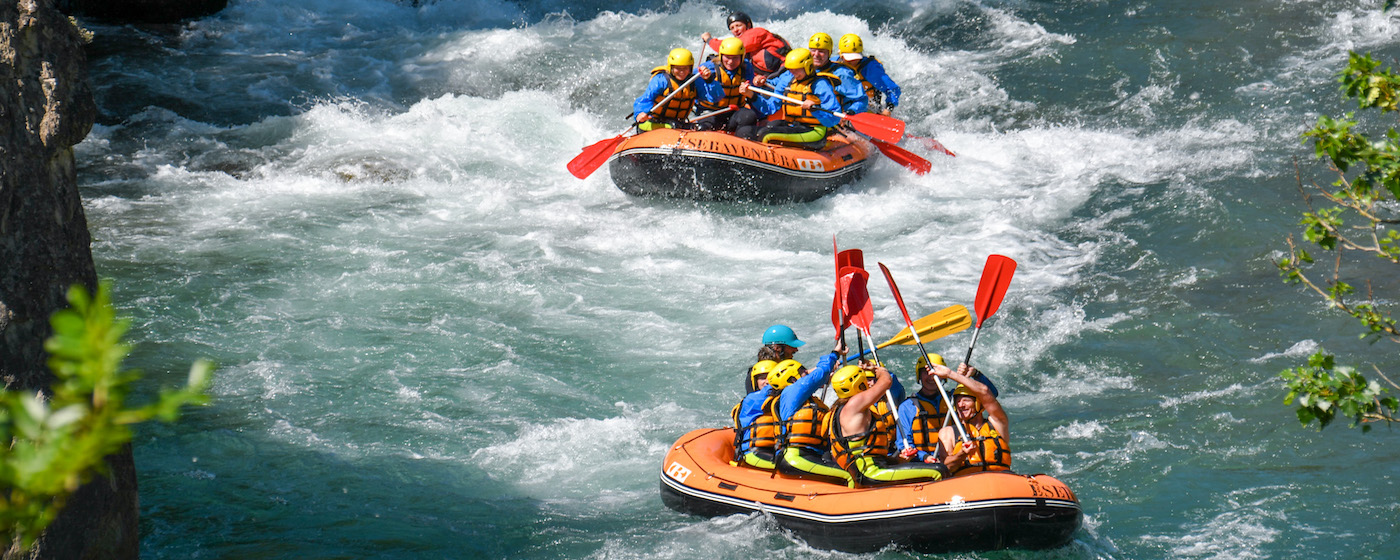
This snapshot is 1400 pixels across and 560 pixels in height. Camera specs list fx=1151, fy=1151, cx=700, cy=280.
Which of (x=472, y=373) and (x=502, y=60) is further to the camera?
(x=502, y=60)

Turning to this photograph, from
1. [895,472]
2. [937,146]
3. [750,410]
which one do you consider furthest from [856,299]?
[937,146]

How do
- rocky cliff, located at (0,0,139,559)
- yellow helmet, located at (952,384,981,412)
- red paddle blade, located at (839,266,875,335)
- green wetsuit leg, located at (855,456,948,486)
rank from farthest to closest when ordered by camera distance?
red paddle blade, located at (839,266,875,335) < yellow helmet, located at (952,384,981,412) < green wetsuit leg, located at (855,456,948,486) < rocky cliff, located at (0,0,139,559)

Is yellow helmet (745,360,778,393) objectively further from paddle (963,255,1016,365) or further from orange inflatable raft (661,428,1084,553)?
paddle (963,255,1016,365)

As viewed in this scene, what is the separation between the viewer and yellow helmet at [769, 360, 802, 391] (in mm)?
5863

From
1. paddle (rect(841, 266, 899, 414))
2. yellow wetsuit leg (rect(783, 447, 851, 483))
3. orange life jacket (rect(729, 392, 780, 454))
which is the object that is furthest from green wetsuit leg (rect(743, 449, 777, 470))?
paddle (rect(841, 266, 899, 414))

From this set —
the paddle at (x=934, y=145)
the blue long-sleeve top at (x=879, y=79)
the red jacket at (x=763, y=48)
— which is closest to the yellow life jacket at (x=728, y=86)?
the red jacket at (x=763, y=48)

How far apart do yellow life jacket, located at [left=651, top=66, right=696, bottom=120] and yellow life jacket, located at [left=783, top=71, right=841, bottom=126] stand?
0.90 m

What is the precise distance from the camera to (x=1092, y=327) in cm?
791

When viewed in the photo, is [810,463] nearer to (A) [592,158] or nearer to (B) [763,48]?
(A) [592,158]

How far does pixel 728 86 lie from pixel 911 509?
654 centimetres

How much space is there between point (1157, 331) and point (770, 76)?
504 cm

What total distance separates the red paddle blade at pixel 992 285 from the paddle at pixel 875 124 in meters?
4.83

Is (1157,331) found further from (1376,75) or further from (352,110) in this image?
(352,110)

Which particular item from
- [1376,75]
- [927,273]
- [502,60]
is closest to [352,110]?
[502,60]
